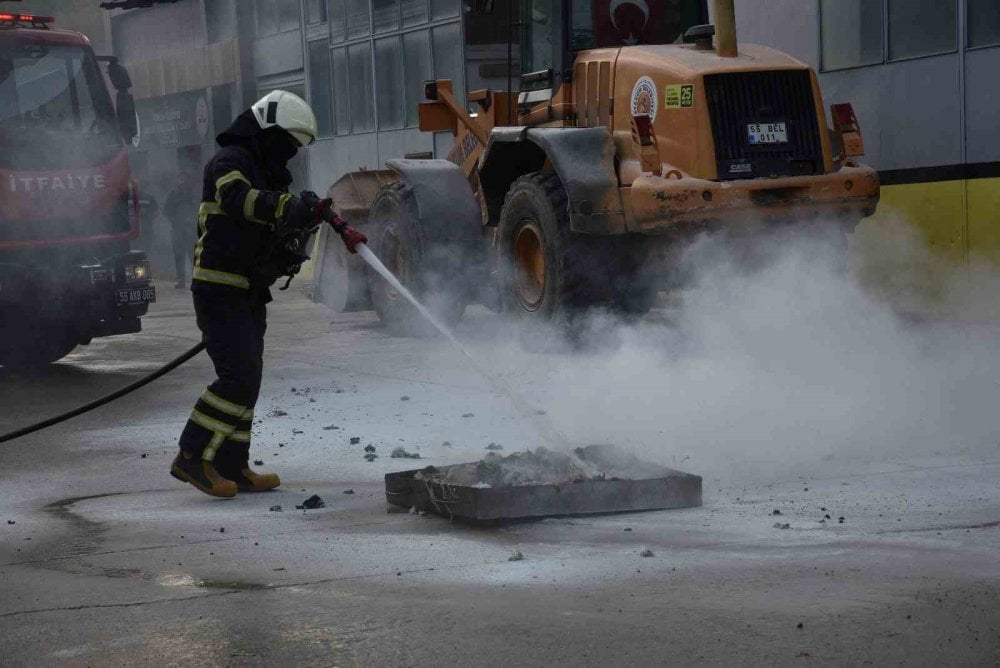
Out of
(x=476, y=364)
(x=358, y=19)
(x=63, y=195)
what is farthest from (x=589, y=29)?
(x=358, y=19)

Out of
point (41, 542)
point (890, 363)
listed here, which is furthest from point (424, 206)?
point (41, 542)

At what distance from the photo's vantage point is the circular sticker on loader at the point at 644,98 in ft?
35.9

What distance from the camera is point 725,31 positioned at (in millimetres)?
10906

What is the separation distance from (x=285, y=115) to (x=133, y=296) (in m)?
5.44

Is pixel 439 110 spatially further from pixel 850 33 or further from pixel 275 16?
pixel 275 16

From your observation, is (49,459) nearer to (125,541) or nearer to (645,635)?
(125,541)

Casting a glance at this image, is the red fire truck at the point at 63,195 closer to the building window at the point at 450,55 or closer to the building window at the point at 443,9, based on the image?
the building window at the point at 450,55

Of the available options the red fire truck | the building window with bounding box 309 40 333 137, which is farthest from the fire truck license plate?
the building window with bounding box 309 40 333 137

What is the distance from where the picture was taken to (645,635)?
4.21m

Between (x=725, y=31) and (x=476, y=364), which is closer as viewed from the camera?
(x=476, y=364)

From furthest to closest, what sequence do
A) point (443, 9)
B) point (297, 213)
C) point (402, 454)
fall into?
1. point (443, 9)
2. point (402, 454)
3. point (297, 213)

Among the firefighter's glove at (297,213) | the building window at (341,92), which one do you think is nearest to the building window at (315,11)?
the building window at (341,92)

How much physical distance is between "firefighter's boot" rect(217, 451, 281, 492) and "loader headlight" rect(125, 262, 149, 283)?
5.30m

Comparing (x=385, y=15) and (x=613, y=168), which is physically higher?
(x=385, y=15)
